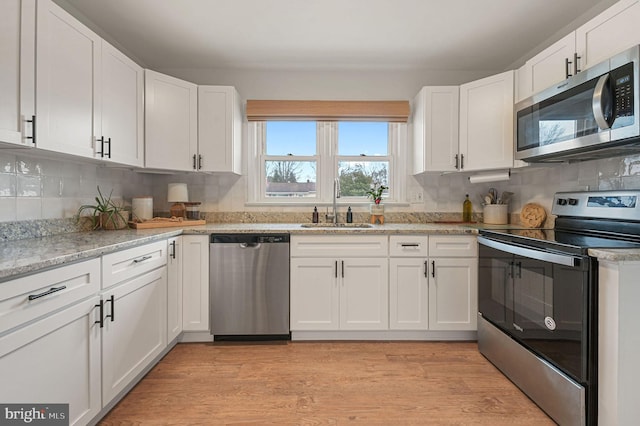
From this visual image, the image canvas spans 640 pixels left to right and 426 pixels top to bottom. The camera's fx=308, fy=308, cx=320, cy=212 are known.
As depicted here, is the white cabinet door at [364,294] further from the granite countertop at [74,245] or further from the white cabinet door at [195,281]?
the white cabinet door at [195,281]

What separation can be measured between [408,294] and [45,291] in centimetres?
222

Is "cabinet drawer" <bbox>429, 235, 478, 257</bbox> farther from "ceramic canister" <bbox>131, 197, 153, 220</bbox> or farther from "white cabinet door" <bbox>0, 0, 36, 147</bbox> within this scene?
"white cabinet door" <bbox>0, 0, 36, 147</bbox>

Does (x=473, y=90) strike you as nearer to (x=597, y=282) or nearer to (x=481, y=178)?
(x=481, y=178)

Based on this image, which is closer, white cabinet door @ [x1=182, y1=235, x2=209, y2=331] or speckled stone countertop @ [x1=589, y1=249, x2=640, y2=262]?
speckled stone countertop @ [x1=589, y1=249, x2=640, y2=262]

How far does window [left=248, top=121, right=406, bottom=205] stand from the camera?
317cm

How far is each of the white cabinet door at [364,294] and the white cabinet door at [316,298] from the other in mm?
73

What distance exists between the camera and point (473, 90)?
8.63 ft

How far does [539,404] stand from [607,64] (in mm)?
1820

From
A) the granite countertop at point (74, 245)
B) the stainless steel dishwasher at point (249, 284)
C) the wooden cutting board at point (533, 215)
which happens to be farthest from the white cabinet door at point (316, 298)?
the wooden cutting board at point (533, 215)

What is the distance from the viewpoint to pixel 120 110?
7.17 feet

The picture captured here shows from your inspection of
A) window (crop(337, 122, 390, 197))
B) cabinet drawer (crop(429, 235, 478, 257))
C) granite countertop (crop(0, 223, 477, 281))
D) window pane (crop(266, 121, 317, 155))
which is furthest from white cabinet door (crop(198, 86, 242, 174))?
cabinet drawer (crop(429, 235, 478, 257))

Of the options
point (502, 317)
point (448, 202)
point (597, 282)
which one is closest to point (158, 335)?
point (502, 317)

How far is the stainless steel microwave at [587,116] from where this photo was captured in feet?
4.83

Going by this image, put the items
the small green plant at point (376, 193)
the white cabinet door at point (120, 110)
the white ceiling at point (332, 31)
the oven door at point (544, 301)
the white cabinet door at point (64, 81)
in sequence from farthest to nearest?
the small green plant at point (376, 193), the white ceiling at point (332, 31), the white cabinet door at point (120, 110), the white cabinet door at point (64, 81), the oven door at point (544, 301)
